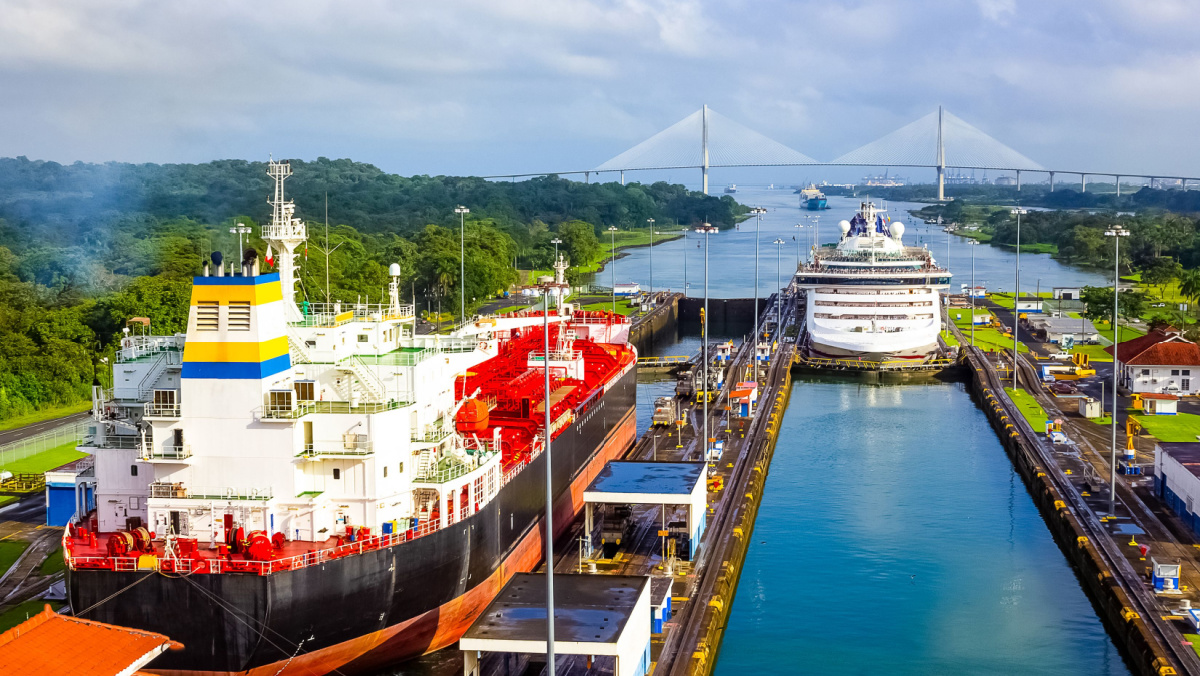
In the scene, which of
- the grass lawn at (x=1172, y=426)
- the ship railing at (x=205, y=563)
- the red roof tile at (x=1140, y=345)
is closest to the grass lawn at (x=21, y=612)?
the ship railing at (x=205, y=563)

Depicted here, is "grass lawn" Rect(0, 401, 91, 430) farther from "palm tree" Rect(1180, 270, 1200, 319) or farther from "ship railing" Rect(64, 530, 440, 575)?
"palm tree" Rect(1180, 270, 1200, 319)

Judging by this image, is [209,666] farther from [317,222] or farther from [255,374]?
[317,222]

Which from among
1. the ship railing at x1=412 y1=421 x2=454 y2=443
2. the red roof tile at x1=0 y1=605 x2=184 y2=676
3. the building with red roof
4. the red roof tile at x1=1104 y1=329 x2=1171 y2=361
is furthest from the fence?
the red roof tile at x1=1104 y1=329 x2=1171 y2=361

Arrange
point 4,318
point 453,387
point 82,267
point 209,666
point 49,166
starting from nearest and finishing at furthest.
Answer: point 209,666 < point 453,387 < point 4,318 < point 82,267 < point 49,166

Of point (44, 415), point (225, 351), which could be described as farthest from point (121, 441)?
point (44, 415)

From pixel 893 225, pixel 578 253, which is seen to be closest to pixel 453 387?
pixel 893 225

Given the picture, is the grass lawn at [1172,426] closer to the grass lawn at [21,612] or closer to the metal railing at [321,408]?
the metal railing at [321,408]

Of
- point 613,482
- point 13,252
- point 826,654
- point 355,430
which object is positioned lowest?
point 826,654
